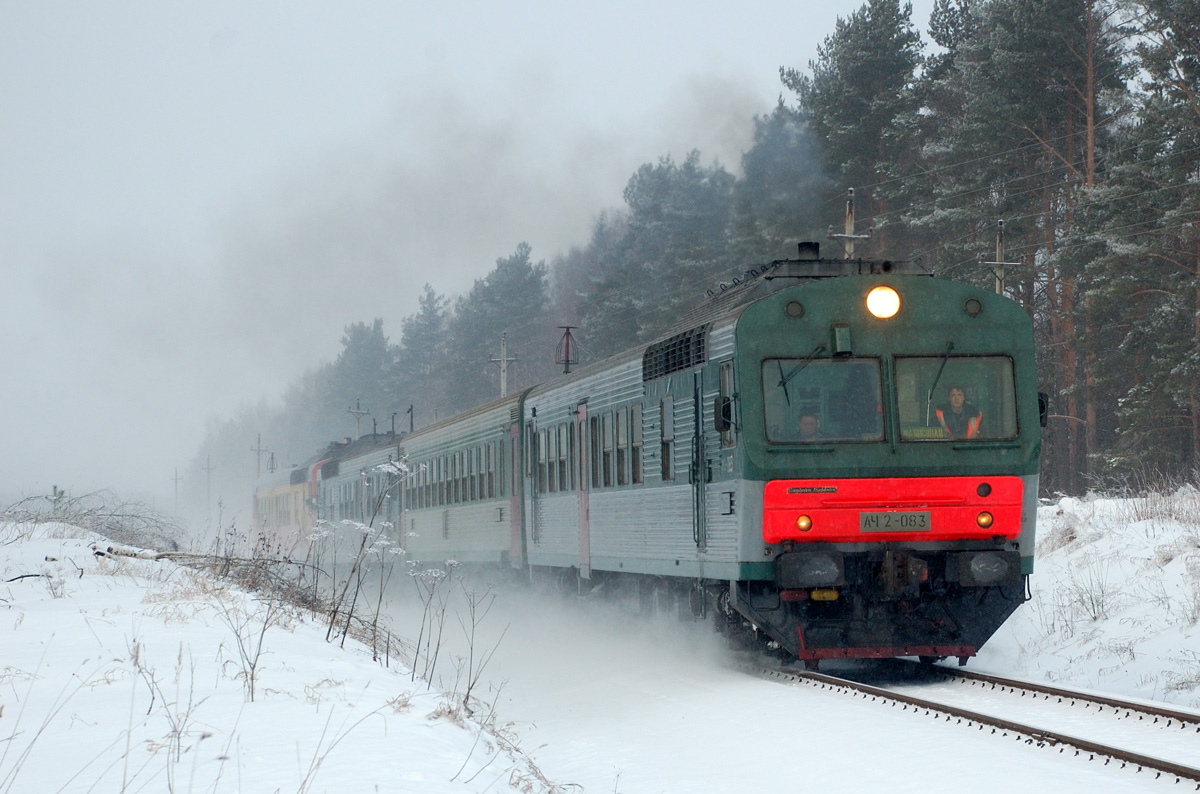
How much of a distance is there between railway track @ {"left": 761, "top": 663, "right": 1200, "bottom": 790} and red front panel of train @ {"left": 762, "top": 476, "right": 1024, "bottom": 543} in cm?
109

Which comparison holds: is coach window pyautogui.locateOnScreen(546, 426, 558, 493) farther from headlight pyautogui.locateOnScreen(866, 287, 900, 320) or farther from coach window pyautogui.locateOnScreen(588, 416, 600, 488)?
headlight pyautogui.locateOnScreen(866, 287, 900, 320)

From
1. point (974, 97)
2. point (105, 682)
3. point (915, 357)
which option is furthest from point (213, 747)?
point (974, 97)

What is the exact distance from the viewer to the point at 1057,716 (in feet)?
27.0

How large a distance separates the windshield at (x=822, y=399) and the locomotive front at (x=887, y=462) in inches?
0.4

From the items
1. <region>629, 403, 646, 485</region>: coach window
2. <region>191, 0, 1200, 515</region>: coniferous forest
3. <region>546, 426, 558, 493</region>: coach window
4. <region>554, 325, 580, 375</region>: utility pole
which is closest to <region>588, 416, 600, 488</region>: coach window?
<region>629, 403, 646, 485</region>: coach window

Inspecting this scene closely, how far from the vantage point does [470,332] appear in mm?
72000

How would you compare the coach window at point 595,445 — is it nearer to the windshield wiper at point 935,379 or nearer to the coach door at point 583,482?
the coach door at point 583,482

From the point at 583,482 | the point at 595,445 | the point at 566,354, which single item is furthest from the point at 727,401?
the point at 566,354

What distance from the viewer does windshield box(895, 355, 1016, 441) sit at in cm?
1053

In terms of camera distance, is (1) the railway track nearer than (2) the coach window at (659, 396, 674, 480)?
Yes

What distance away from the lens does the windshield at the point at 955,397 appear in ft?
34.6

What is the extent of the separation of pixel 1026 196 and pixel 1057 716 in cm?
2741

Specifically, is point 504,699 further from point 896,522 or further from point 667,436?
point 896,522

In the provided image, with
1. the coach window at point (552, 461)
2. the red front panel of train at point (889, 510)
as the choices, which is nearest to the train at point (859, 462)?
the red front panel of train at point (889, 510)
